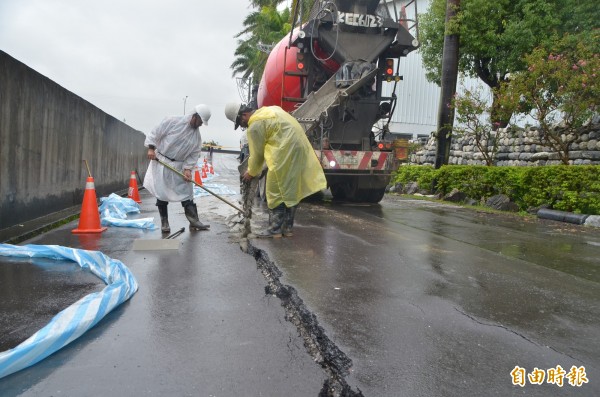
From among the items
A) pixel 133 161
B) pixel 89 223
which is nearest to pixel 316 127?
pixel 89 223

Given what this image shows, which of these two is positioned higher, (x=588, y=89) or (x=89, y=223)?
(x=588, y=89)

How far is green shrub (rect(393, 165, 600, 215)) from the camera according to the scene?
8070mm

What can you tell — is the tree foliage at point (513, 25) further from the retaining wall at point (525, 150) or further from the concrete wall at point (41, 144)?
the concrete wall at point (41, 144)

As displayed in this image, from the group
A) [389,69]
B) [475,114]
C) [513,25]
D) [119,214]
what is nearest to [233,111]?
[119,214]

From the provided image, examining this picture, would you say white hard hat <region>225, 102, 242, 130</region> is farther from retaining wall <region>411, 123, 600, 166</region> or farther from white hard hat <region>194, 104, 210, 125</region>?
retaining wall <region>411, 123, 600, 166</region>

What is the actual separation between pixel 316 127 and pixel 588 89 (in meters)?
5.91

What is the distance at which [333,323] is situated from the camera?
2623 millimetres

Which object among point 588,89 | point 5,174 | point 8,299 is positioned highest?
point 588,89

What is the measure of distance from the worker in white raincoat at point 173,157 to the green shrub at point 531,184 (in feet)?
21.3

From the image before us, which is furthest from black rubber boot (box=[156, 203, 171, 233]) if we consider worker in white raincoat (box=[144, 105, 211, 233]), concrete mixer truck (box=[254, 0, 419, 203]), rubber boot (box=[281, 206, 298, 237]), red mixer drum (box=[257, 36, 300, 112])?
red mixer drum (box=[257, 36, 300, 112])

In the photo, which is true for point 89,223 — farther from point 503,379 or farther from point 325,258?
point 503,379

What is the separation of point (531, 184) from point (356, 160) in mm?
3711

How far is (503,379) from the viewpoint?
2.04 m

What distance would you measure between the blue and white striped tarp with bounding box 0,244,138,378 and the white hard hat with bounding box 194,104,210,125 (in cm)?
254
